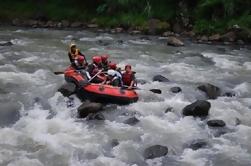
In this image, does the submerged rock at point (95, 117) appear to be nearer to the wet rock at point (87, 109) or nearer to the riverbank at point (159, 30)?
the wet rock at point (87, 109)

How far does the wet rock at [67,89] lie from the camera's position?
513 inches

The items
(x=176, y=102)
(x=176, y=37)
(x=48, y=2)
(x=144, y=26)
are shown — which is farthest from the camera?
(x=48, y=2)

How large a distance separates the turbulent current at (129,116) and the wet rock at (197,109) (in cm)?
14

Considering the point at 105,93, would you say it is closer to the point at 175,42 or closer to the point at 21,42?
the point at 175,42

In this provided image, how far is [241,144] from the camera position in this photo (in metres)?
Result: 10.3

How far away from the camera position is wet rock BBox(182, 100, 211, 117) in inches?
458

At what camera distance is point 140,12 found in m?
24.7

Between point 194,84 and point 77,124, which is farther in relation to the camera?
point 194,84

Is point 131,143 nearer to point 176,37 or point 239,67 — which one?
point 239,67

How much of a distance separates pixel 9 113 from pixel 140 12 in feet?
46.5

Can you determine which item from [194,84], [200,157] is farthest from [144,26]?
[200,157]

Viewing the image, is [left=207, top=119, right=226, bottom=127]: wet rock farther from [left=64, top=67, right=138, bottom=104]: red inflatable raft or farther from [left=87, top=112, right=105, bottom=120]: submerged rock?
[left=87, top=112, right=105, bottom=120]: submerged rock

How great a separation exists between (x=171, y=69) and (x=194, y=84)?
6.21ft

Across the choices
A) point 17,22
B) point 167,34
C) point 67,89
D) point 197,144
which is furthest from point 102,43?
point 197,144
